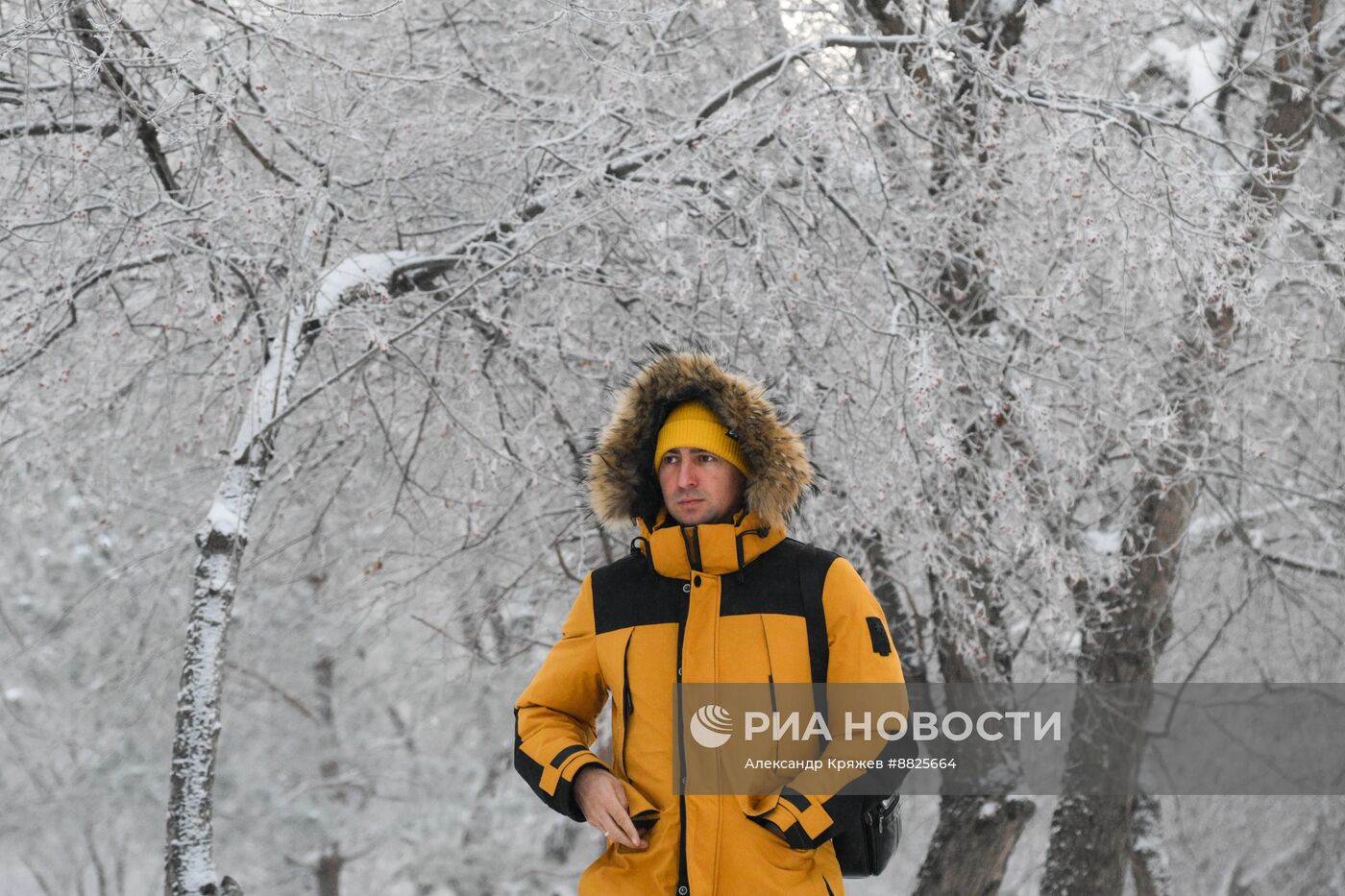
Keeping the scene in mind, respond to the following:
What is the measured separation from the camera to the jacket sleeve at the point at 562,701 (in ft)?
7.92

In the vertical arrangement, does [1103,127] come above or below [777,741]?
above

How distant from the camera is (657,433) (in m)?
2.68

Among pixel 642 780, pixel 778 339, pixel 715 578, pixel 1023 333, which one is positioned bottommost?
pixel 642 780

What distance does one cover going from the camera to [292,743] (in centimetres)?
1500

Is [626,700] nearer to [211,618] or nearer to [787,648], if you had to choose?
[787,648]

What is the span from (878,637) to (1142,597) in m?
4.76

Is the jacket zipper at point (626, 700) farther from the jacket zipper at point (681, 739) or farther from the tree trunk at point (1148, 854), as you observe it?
the tree trunk at point (1148, 854)

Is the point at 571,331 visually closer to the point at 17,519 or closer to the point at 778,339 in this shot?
→ the point at 778,339

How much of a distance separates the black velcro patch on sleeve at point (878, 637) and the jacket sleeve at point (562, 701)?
55 centimetres

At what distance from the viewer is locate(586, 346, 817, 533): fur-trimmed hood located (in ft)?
8.27

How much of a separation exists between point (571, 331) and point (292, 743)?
433 inches

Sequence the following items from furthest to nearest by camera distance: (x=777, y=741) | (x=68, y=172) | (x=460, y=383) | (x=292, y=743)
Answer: (x=292, y=743) < (x=460, y=383) < (x=68, y=172) < (x=777, y=741)

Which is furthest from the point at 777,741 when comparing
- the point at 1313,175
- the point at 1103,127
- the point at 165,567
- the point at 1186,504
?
the point at 1313,175

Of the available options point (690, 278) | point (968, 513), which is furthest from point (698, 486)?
point (968, 513)
